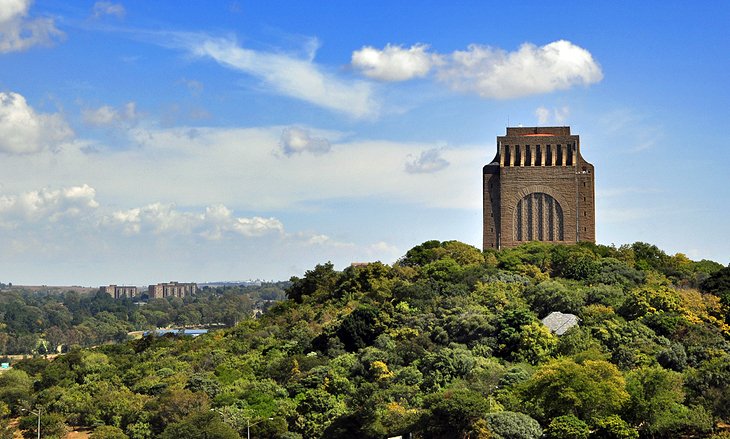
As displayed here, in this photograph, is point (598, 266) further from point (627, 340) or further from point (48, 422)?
point (48, 422)

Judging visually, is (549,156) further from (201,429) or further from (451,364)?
(201,429)

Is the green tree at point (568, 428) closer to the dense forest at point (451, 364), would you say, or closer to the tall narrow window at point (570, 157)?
the dense forest at point (451, 364)

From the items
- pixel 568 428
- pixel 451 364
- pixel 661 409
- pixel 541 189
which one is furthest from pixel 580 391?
pixel 541 189

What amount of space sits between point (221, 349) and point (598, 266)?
2444 centimetres

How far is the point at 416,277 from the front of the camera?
233 feet

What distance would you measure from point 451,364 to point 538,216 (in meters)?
21.0

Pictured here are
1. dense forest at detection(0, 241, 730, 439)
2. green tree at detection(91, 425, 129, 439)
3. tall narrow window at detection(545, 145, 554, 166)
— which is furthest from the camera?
tall narrow window at detection(545, 145, 554, 166)

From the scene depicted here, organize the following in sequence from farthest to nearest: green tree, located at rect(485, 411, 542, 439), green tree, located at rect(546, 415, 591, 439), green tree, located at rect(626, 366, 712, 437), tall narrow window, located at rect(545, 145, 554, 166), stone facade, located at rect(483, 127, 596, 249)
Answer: tall narrow window, located at rect(545, 145, 554, 166) < stone facade, located at rect(483, 127, 596, 249) < green tree, located at rect(485, 411, 542, 439) < green tree, located at rect(626, 366, 712, 437) < green tree, located at rect(546, 415, 591, 439)

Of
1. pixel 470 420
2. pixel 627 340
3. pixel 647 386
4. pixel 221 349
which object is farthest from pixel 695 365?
pixel 221 349

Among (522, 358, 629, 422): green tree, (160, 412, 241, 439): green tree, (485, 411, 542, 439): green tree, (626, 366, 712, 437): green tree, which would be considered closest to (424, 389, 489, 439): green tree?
(485, 411, 542, 439): green tree

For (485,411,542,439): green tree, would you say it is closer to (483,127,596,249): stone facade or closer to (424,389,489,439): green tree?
(424,389,489,439): green tree

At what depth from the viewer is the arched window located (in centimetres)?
7269

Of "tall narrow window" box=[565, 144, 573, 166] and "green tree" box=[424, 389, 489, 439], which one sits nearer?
"green tree" box=[424, 389, 489, 439]

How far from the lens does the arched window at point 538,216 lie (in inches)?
2862
